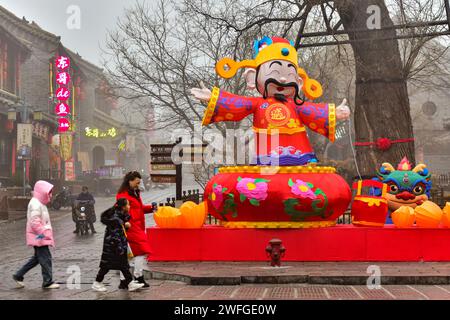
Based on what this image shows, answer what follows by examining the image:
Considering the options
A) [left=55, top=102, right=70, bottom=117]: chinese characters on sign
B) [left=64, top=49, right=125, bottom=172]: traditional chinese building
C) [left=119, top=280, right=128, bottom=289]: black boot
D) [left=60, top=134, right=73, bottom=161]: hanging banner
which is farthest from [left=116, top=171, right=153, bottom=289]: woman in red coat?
[left=64, top=49, right=125, bottom=172]: traditional chinese building

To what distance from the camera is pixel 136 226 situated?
8164 mm

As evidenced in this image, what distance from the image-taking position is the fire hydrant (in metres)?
8.61

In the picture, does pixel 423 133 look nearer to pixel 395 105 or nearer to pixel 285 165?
pixel 395 105

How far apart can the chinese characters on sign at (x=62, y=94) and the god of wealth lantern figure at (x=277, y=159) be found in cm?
2775

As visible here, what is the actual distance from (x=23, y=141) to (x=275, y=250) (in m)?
23.4

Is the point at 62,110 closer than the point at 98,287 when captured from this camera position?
No

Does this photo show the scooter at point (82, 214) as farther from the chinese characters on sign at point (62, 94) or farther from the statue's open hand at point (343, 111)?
the chinese characters on sign at point (62, 94)

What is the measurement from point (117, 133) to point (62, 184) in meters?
15.5

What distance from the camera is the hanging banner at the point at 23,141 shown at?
2939cm

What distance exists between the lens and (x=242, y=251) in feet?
30.9

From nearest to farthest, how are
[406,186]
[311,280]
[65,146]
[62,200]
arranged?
[311,280] < [406,186] < [62,200] < [65,146]

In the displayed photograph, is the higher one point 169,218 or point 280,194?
point 280,194

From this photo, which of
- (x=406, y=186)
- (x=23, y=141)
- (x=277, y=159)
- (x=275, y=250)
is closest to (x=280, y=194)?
(x=277, y=159)

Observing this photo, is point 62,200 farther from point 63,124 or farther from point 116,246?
point 116,246
